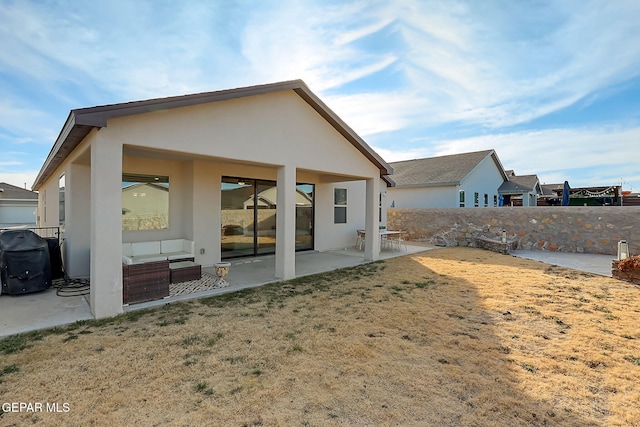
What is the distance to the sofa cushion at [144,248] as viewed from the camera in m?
7.79

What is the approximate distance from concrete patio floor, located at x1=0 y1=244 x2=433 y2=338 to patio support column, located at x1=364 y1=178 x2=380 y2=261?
106 cm

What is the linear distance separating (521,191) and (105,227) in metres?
28.8

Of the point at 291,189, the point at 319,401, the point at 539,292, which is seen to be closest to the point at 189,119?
the point at 291,189

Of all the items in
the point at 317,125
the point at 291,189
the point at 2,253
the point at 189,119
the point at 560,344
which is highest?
the point at 317,125

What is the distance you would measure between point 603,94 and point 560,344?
17.4 m

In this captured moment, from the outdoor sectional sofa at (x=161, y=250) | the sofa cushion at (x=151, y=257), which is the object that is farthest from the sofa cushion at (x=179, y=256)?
the sofa cushion at (x=151, y=257)

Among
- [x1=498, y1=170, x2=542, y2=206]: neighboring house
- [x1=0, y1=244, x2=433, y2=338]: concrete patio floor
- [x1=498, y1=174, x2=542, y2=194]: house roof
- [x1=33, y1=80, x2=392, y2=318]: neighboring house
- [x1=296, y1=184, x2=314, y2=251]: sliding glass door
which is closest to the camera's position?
[x1=0, y1=244, x2=433, y2=338]: concrete patio floor

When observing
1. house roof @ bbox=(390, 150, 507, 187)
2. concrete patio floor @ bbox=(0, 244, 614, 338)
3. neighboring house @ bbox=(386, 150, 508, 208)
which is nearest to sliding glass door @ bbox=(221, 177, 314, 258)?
concrete patio floor @ bbox=(0, 244, 614, 338)

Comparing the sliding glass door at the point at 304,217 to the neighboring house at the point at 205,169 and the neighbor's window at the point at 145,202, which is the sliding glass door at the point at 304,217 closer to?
the neighboring house at the point at 205,169

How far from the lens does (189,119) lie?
5.79 meters

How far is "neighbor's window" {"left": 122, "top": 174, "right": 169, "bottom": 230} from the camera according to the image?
8016 mm

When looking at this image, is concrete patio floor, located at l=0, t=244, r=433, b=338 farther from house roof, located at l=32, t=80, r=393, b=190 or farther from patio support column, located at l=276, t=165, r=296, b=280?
house roof, located at l=32, t=80, r=393, b=190

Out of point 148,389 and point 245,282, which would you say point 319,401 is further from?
point 245,282
